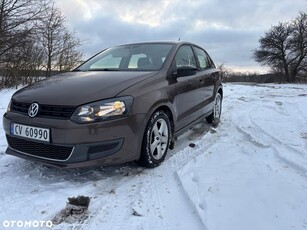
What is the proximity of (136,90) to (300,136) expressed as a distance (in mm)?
2992

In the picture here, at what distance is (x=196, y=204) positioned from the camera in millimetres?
2803

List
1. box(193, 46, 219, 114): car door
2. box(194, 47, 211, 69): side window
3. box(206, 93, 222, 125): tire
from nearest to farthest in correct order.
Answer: box(193, 46, 219, 114): car door, box(194, 47, 211, 69): side window, box(206, 93, 222, 125): tire

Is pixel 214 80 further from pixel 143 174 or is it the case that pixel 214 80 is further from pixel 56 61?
pixel 56 61

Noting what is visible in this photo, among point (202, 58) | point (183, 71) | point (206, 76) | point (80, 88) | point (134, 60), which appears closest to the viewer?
point (80, 88)

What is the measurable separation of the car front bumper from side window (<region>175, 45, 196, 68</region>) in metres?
1.40

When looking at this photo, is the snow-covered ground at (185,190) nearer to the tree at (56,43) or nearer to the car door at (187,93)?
the car door at (187,93)

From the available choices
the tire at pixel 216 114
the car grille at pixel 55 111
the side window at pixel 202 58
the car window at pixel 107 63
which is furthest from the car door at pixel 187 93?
the car grille at pixel 55 111

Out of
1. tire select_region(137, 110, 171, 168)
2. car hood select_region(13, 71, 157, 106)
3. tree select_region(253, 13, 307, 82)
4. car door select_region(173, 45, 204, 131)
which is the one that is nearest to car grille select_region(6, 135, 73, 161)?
car hood select_region(13, 71, 157, 106)

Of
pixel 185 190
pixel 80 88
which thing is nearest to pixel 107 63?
pixel 80 88

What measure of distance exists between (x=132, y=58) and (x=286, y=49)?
152 ft

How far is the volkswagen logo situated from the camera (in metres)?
3.27

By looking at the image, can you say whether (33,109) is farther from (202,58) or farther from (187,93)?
(202,58)

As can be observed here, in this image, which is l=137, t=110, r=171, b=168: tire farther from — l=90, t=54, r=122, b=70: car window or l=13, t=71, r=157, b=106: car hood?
l=90, t=54, r=122, b=70: car window

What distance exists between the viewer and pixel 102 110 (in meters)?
3.16
